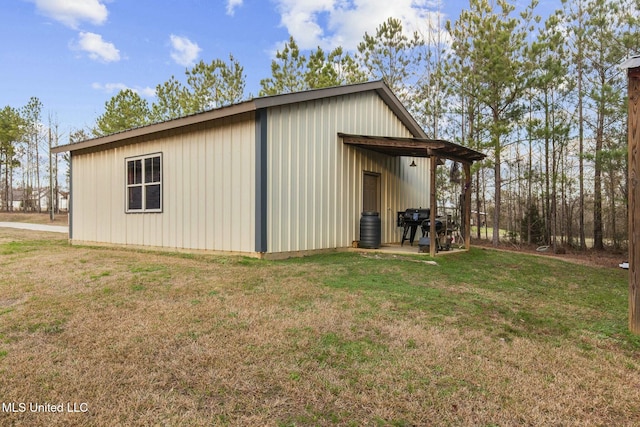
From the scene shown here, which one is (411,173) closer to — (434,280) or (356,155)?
(356,155)

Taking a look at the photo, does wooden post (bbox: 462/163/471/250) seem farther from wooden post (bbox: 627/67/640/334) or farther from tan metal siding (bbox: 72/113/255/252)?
wooden post (bbox: 627/67/640/334)

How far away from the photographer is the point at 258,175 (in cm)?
658

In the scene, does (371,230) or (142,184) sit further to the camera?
(142,184)

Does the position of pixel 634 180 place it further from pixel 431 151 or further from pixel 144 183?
pixel 144 183

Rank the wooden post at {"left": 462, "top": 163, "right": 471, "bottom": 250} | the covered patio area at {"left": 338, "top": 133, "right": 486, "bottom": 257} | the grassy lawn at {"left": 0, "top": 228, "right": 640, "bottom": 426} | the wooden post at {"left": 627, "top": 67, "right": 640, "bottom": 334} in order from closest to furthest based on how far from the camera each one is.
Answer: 1. the grassy lawn at {"left": 0, "top": 228, "right": 640, "bottom": 426}
2. the wooden post at {"left": 627, "top": 67, "right": 640, "bottom": 334}
3. the covered patio area at {"left": 338, "top": 133, "right": 486, "bottom": 257}
4. the wooden post at {"left": 462, "top": 163, "right": 471, "bottom": 250}

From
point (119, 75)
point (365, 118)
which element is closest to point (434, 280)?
point (365, 118)

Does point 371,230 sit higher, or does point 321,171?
point 321,171

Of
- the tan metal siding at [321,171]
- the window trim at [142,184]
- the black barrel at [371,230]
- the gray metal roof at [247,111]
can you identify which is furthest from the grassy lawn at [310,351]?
the window trim at [142,184]

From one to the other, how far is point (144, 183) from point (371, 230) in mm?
5384

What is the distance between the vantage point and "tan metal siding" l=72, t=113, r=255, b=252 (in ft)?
22.7

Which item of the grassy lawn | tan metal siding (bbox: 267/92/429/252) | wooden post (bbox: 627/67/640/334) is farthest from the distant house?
wooden post (bbox: 627/67/640/334)

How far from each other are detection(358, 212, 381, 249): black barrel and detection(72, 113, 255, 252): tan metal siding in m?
2.65

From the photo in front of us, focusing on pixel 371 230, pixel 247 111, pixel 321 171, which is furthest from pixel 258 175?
pixel 371 230

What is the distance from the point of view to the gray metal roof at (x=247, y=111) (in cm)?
657
